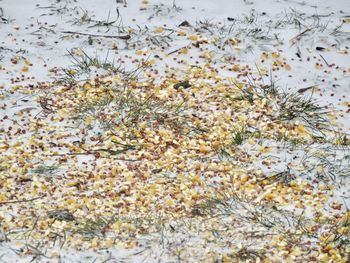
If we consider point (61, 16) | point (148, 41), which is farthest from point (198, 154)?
point (61, 16)

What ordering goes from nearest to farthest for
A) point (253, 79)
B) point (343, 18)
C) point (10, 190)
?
point (10, 190) < point (253, 79) < point (343, 18)

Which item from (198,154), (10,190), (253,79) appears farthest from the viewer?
(253,79)

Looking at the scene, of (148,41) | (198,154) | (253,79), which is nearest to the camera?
(198,154)

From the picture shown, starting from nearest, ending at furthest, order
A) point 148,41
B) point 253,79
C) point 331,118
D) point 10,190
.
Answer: point 10,190
point 331,118
point 253,79
point 148,41

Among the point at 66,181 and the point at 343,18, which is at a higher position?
the point at 343,18

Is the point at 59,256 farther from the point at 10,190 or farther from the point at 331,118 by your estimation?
the point at 331,118

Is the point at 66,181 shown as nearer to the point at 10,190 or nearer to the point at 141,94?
the point at 10,190

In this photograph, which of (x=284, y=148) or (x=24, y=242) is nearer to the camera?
(x=24, y=242)

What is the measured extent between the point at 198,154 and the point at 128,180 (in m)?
0.59

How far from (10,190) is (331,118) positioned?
254 cm

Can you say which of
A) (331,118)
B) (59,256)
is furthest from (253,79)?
(59,256)

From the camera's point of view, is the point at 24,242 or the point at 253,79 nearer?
the point at 24,242

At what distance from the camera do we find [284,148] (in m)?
4.52

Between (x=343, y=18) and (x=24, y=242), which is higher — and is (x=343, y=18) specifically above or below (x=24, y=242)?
above
